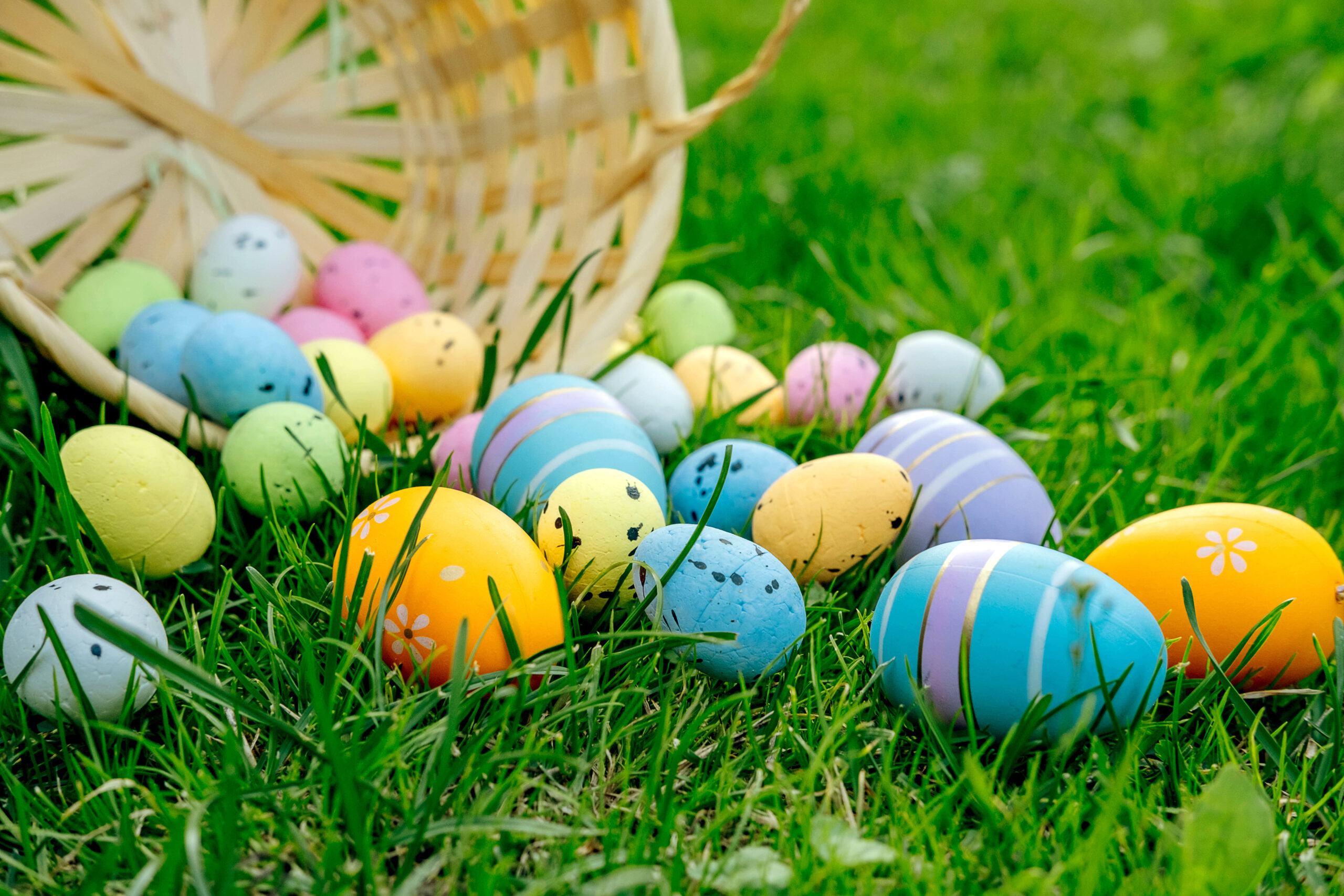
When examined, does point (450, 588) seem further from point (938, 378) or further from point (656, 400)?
point (938, 378)

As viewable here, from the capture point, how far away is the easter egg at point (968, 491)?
139 centimetres

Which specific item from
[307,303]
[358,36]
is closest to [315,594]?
[307,303]

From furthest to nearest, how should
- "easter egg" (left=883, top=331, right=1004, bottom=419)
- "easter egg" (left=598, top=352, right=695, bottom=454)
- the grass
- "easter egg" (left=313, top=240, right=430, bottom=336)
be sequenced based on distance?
"easter egg" (left=313, top=240, right=430, bottom=336) < "easter egg" (left=883, top=331, right=1004, bottom=419) < "easter egg" (left=598, top=352, right=695, bottom=454) < the grass

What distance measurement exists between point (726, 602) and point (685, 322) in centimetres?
98

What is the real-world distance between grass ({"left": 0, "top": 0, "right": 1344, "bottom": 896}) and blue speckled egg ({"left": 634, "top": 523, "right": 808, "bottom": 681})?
46mm

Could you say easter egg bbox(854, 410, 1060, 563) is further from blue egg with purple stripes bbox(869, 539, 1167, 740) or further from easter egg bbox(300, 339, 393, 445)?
easter egg bbox(300, 339, 393, 445)

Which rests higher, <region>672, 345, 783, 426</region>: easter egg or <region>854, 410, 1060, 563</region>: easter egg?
<region>672, 345, 783, 426</region>: easter egg

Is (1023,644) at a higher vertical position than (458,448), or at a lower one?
lower

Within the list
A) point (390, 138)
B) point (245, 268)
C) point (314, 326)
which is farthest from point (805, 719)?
point (390, 138)

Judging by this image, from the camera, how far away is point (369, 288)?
1942 mm

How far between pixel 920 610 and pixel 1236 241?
198 centimetres

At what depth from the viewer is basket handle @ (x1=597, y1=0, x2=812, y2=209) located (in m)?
1.59

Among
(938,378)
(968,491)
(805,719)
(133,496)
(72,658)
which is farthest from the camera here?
(938,378)

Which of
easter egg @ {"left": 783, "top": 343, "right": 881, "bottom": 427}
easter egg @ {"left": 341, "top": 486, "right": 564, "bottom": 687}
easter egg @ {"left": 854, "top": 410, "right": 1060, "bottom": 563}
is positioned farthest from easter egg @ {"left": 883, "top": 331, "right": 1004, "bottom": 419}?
easter egg @ {"left": 341, "top": 486, "right": 564, "bottom": 687}
